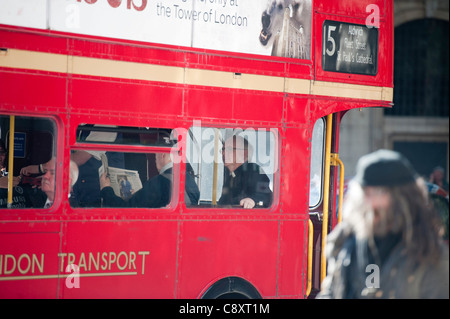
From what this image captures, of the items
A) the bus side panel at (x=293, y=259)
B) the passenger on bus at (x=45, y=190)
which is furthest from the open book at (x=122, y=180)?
the bus side panel at (x=293, y=259)

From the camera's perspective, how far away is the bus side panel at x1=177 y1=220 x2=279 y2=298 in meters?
5.65

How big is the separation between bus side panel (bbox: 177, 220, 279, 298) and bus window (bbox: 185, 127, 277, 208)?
0.21 meters

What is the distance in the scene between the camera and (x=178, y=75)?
5.63 metres

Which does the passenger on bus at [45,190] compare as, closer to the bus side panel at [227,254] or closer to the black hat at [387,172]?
the bus side panel at [227,254]

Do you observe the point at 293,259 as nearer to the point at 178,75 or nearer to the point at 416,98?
the point at 178,75

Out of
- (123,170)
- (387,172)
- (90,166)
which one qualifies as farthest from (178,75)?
(387,172)

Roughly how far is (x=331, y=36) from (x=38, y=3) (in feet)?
9.20

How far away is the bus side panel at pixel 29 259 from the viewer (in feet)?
16.0

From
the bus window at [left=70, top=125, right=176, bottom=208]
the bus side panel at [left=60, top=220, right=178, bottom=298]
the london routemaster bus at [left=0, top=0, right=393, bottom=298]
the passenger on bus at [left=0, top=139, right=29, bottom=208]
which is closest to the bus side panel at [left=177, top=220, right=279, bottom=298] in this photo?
the london routemaster bus at [left=0, top=0, right=393, bottom=298]

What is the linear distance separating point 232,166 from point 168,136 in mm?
675

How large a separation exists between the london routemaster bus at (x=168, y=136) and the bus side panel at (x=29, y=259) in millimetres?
10

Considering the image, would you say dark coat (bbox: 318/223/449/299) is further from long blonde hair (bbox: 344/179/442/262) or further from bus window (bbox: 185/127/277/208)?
bus window (bbox: 185/127/277/208)

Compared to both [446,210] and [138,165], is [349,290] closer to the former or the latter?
[138,165]

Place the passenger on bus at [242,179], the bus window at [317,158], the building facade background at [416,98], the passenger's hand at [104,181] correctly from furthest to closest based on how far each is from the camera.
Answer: the building facade background at [416,98] → the bus window at [317,158] → the passenger on bus at [242,179] → the passenger's hand at [104,181]
